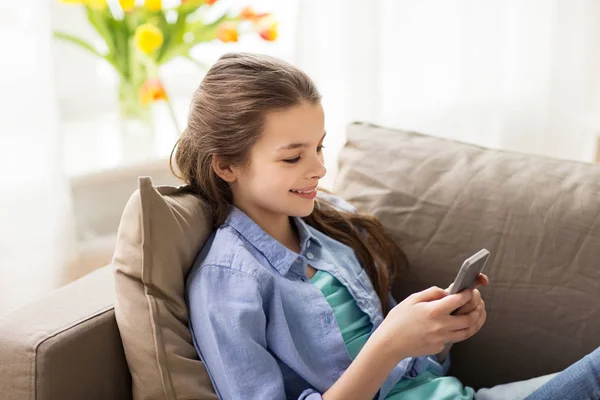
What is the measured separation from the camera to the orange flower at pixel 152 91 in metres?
1.97

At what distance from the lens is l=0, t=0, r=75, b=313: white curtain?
1.73 metres

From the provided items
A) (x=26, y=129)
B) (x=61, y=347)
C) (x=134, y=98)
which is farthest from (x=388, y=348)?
(x=134, y=98)

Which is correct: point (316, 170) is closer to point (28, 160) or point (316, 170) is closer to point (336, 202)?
point (336, 202)

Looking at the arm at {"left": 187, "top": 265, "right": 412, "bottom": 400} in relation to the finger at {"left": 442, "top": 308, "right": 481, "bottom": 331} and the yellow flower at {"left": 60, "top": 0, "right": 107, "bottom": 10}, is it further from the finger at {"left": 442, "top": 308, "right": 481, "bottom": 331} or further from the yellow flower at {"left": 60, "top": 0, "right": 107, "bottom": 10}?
the yellow flower at {"left": 60, "top": 0, "right": 107, "bottom": 10}

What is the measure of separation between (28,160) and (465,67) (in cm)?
119

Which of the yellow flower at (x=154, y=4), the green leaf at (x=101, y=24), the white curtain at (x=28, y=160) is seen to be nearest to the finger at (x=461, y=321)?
the white curtain at (x=28, y=160)

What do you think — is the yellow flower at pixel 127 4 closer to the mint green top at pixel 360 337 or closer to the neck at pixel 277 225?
the neck at pixel 277 225

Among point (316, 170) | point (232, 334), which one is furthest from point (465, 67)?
point (232, 334)

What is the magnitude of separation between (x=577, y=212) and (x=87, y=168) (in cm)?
116

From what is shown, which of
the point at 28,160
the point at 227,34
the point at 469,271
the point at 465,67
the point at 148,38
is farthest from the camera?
the point at 465,67

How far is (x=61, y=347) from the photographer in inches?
47.4

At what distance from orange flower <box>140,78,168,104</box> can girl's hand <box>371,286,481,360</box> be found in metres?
0.95

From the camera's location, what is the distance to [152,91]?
197 cm

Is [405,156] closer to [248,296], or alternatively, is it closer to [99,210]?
[248,296]
